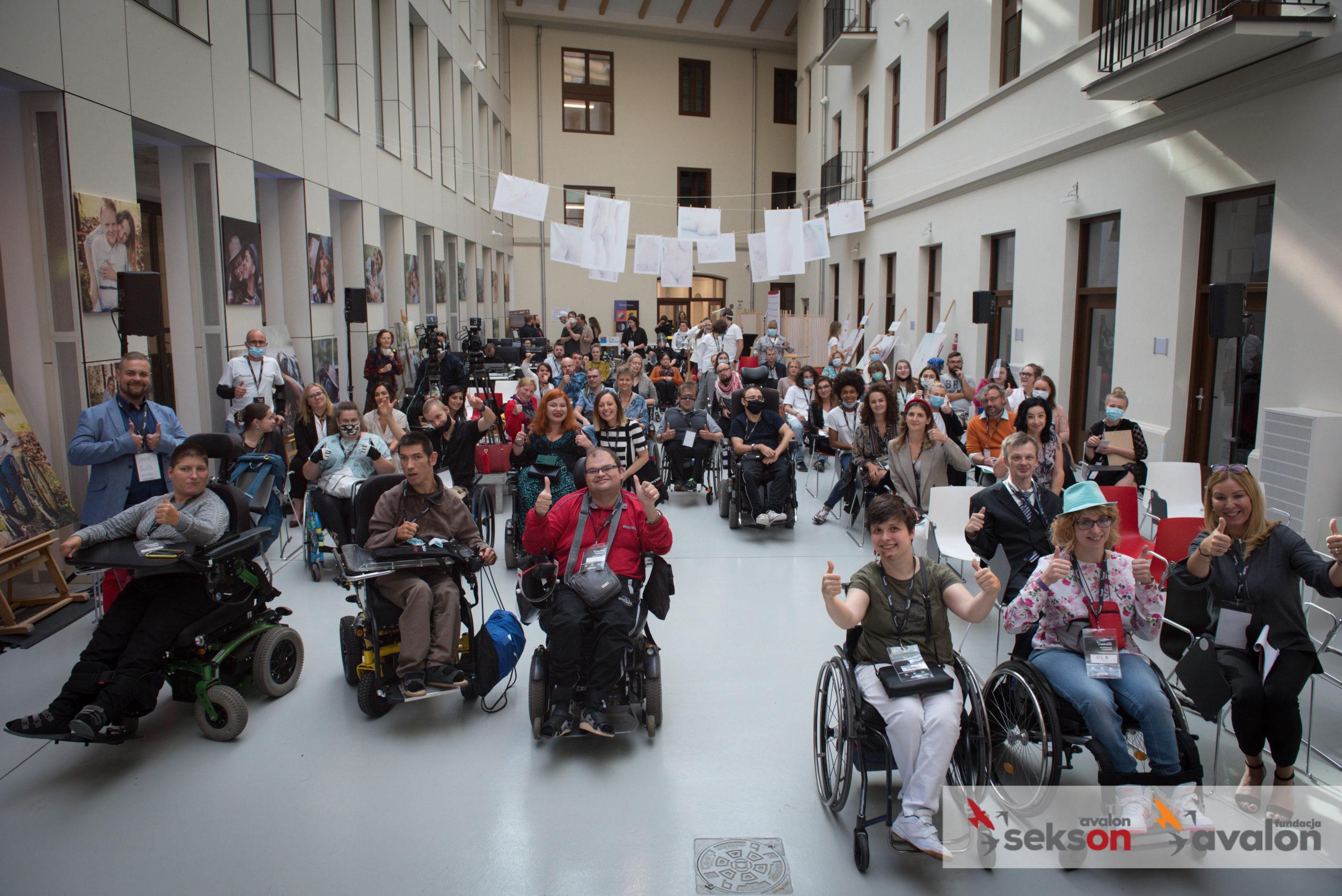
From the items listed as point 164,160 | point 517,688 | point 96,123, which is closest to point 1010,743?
point 517,688

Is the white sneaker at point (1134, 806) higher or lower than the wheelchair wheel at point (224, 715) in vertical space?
higher

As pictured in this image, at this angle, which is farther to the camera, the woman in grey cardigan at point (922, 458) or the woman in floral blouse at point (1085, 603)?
the woman in grey cardigan at point (922, 458)

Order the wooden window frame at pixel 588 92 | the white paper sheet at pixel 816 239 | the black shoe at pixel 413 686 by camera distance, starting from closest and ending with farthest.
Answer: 1. the black shoe at pixel 413 686
2. the white paper sheet at pixel 816 239
3. the wooden window frame at pixel 588 92

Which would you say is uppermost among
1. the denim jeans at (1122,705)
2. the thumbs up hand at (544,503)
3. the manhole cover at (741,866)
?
the thumbs up hand at (544,503)

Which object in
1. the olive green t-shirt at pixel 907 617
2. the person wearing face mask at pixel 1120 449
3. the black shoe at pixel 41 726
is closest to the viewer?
the olive green t-shirt at pixel 907 617

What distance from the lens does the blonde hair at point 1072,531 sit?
12.0 feet

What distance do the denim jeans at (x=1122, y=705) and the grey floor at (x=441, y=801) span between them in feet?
1.45

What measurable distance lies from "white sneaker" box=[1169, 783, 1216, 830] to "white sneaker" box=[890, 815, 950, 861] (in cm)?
84

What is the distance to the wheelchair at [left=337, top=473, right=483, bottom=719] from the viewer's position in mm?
4508

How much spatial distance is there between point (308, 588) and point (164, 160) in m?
4.79

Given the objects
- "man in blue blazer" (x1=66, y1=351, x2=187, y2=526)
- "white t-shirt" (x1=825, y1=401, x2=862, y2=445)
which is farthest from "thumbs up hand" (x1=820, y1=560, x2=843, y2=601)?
"white t-shirt" (x1=825, y1=401, x2=862, y2=445)

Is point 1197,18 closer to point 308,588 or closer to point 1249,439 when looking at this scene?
point 1249,439

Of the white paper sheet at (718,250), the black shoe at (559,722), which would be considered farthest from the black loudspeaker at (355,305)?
the black shoe at (559,722)

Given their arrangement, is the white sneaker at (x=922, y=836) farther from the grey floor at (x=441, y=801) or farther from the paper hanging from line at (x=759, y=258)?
the paper hanging from line at (x=759, y=258)
